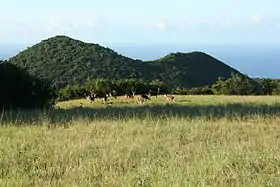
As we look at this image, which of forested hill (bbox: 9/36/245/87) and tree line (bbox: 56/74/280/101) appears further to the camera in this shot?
forested hill (bbox: 9/36/245/87)

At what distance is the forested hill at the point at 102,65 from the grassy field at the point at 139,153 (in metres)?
51.6

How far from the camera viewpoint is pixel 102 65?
2840 inches

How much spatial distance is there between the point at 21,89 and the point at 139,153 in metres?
14.1

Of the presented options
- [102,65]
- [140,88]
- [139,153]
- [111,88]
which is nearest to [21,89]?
[139,153]

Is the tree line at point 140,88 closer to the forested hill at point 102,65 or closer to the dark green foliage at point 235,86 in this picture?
the dark green foliage at point 235,86

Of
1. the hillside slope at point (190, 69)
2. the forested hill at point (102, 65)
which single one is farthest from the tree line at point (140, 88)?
the hillside slope at point (190, 69)

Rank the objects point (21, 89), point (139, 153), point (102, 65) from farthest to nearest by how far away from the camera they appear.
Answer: point (102, 65) → point (21, 89) → point (139, 153)

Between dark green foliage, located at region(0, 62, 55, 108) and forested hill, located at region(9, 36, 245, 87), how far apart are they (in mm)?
40173

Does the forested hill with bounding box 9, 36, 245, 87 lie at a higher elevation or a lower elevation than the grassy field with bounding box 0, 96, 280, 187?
higher

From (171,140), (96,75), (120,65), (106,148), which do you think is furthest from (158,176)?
(120,65)

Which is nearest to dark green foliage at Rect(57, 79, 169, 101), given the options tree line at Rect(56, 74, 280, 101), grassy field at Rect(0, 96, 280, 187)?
tree line at Rect(56, 74, 280, 101)

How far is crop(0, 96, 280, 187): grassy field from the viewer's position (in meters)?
6.21

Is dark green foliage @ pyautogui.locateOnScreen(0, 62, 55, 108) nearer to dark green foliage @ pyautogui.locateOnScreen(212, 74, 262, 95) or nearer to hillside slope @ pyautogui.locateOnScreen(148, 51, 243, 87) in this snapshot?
dark green foliage @ pyautogui.locateOnScreen(212, 74, 262, 95)

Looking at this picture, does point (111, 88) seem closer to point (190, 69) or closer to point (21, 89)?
point (21, 89)
